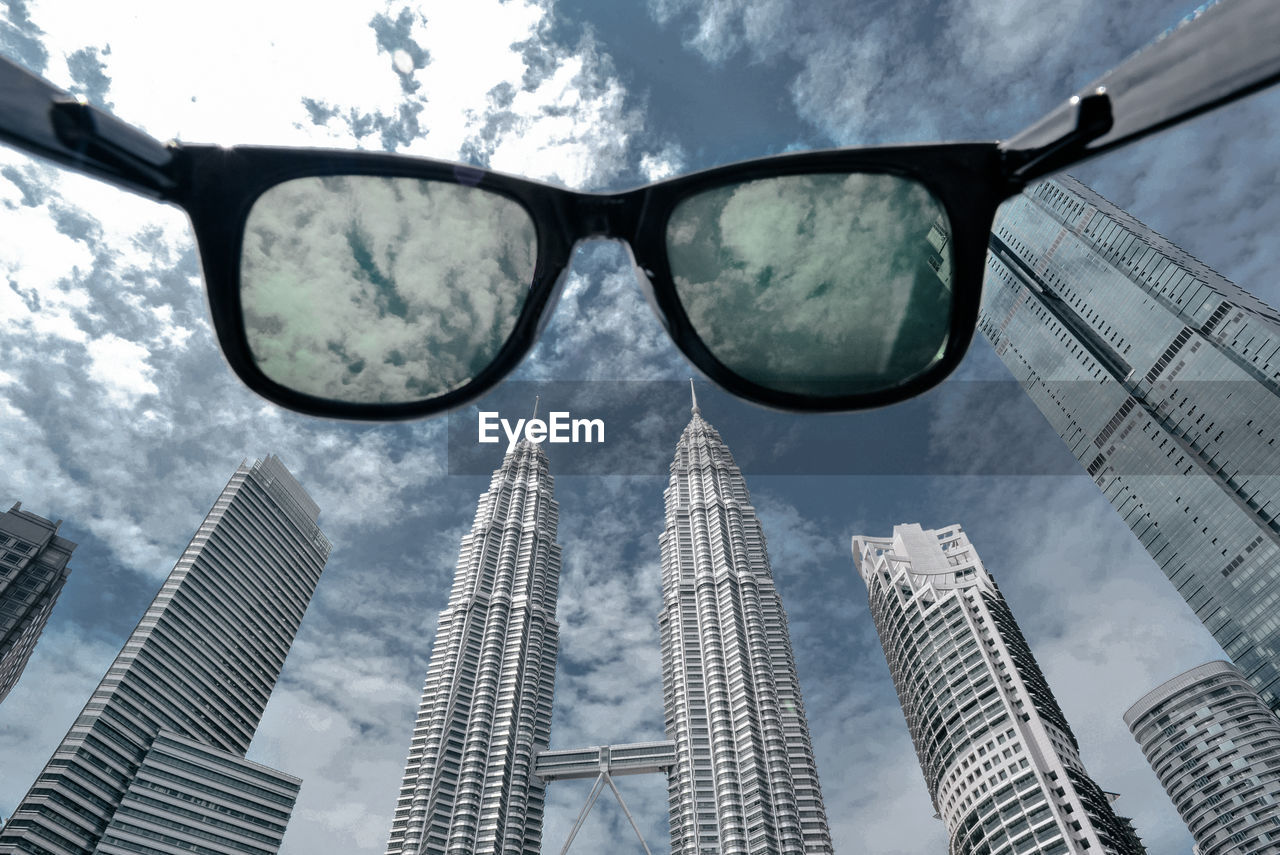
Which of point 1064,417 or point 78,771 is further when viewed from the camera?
point 1064,417

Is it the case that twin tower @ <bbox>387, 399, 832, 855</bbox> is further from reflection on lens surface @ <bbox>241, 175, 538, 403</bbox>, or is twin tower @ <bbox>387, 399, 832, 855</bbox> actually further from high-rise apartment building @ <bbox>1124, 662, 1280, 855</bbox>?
reflection on lens surface @ <bbox>241, 175, 538, 403</bbox>

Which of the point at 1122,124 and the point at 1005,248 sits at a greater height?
the point at 1005,248

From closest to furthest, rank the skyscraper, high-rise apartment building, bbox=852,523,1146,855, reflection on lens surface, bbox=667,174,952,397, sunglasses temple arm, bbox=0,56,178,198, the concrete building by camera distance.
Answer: sunglasses temple arm, bbox=0,56,178,198
reflection on lens surface, bbox=667,174,952,397
high-rise apartment building, bbox=852,523,1146,855
the concrete building
the skyscraper

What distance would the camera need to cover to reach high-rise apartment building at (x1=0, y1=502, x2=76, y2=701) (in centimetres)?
4884

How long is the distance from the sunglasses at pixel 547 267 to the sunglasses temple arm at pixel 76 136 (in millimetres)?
59

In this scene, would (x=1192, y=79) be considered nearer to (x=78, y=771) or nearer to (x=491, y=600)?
(x=491, y=600)

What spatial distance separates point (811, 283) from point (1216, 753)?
287ft

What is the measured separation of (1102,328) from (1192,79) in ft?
235

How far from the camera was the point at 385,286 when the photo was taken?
1.42 m

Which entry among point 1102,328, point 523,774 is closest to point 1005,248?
point 1102,328

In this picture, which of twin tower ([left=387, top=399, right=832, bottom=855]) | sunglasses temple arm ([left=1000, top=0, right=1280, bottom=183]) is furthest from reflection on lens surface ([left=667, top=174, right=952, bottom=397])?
twin tower ([left=387, top=399, right=832, bottom=855])

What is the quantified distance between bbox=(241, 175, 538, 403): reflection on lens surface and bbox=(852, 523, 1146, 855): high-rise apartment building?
4337 centimetres

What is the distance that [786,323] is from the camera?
4.45ft

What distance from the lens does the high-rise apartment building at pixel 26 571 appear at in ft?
160
